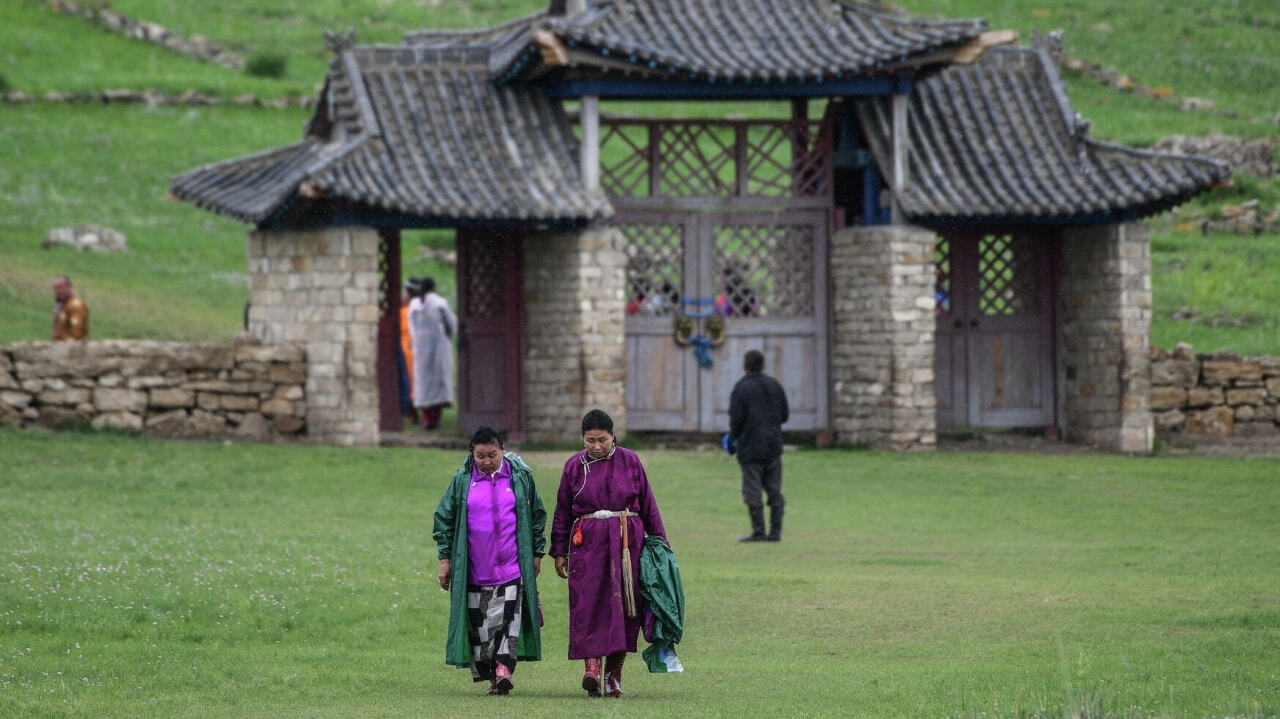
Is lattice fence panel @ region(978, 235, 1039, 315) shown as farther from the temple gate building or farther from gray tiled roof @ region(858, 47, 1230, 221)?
gray tiled roof @ region(858, 47, 1230, 221)

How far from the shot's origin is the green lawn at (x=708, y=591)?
10508 millimetres

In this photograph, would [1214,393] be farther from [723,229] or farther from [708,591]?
[708,591]

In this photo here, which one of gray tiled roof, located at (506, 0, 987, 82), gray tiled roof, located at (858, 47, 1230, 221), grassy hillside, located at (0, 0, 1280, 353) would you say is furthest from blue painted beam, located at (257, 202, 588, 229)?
grassy hillside, located at (0, 0, 1280, 353)

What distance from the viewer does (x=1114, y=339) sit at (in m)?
24.6

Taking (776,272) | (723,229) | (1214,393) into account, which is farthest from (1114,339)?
(723,229)

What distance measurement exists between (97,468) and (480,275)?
5.89m

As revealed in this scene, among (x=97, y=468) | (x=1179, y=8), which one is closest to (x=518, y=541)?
(x=97, y=468)

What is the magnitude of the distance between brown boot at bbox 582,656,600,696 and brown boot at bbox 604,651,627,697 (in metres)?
0.08

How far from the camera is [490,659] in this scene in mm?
10812

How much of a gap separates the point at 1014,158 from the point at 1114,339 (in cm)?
247

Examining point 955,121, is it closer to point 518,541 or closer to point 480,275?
point 480,275

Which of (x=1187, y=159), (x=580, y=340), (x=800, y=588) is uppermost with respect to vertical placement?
(x=1187, y=159)

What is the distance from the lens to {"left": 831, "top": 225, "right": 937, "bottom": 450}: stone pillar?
2389cm

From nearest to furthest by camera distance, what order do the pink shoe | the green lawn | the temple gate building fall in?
the green lawn → the pink shoe → the temple gate building
